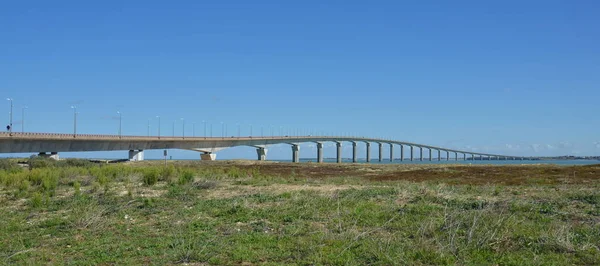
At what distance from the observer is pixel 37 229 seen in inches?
618

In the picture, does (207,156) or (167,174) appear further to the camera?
(207,156)

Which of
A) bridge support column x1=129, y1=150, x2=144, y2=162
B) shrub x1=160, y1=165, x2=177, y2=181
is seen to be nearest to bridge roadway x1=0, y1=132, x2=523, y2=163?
bridge support column x1=129, y1=150, x2=144, y2=162

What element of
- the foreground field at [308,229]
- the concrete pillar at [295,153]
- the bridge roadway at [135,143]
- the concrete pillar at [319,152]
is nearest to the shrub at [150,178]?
the foreground field at [308,229]

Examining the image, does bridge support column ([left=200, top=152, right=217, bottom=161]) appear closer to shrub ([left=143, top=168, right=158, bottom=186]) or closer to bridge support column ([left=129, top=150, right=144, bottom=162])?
bridge support column ([left=129, top=150, right=144, bottom=162])

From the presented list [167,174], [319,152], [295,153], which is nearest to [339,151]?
[319,152]

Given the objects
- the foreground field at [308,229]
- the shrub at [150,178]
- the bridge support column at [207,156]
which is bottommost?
the foreground field at [308,229]

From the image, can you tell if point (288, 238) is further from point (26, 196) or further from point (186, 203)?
point (26, 196)

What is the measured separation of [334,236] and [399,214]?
349cm

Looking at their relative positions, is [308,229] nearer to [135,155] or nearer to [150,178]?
[150,178]

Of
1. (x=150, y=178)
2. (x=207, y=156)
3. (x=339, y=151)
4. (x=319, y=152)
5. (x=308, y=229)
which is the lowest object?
(x=308, y=229)

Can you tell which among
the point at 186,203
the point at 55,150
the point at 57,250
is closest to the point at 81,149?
the point at 55,150

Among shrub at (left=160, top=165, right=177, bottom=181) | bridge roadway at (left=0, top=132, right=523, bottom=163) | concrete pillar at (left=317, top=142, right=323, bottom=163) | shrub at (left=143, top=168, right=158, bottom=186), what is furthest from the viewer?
concrete pillar at (left=317, top=142, right=323, bottom=163)

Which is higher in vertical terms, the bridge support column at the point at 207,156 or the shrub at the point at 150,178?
the bridge support column at the point at 207,156

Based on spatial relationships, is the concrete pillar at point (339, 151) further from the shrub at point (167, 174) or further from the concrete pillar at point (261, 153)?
the shrub at point (167, 174)
